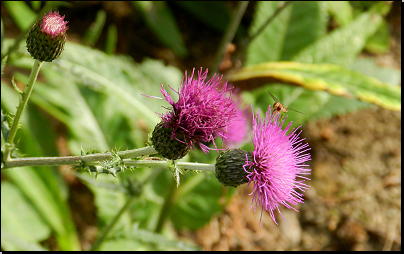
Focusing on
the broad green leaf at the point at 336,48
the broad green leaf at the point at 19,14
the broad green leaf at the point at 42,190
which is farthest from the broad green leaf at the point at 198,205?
the broad green leaf at the point at 19,14

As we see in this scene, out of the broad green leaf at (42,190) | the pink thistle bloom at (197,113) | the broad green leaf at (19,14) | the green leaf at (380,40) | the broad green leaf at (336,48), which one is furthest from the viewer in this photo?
the green leaf at (380,40)

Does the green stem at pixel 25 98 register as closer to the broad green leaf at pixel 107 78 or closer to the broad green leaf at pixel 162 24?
the broad green leaf at pixel 107 78

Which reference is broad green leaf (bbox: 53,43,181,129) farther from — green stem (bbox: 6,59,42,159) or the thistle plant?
the thistle plant

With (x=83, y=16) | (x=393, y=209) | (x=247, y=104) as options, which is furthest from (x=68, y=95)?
(x=393, y=209)

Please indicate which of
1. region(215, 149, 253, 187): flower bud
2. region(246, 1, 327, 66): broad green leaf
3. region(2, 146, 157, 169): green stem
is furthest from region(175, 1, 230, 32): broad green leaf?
region(2, 146, 157, 169): green stem

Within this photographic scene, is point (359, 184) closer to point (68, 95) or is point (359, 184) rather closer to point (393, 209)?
point (393, 209)

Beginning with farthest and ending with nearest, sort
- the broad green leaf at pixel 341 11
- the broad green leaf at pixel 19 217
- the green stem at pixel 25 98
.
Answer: the broad green leaf at pixel 341 11, the broad green leaf at pixel 19 217, the green stem at pixel 25 98

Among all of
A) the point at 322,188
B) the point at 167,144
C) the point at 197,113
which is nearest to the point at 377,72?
the point at 322,188

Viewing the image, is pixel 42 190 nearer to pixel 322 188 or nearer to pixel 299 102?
pixel 299 102
